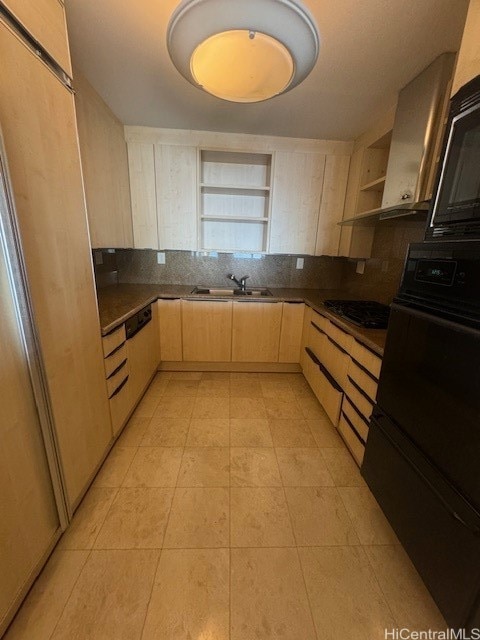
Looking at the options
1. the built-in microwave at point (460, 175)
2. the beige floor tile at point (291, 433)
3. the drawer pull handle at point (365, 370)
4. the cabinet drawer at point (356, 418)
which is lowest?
the beige floor tile at point (291, 433)

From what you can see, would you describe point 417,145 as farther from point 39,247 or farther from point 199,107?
point 39,247

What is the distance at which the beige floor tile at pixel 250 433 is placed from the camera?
179 centimetres

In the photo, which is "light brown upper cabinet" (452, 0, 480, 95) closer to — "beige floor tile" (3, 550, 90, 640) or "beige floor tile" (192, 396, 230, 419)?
"beige floor tile" (192, 396, 230, 419)

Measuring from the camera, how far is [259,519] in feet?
4.22

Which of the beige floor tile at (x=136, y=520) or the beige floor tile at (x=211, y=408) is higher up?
the beige floor tile at (x=211, y=408)

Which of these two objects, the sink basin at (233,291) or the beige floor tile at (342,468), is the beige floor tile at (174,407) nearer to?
the beige floor tile at (342,468)

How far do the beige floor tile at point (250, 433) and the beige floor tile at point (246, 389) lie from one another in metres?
0.35

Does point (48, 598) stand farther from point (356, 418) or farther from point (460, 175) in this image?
point (460, 175)

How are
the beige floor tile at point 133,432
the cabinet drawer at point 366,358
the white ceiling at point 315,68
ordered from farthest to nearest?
the beige floor tile at point 133,432 → the cabinet drawer at point 366,358 → the white ceiling at point 315,68

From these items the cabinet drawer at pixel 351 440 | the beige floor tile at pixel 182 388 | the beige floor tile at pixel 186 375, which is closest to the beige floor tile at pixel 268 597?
the cabinet drawer at pixel 351 440

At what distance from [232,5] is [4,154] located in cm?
91

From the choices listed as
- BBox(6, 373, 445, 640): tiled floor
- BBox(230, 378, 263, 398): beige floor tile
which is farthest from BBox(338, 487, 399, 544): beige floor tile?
BBox(230, 378, 263, 398): beige floor tile

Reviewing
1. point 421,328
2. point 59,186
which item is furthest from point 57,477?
point 421,328

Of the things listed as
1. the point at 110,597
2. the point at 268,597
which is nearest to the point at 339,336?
the point at 268,597
